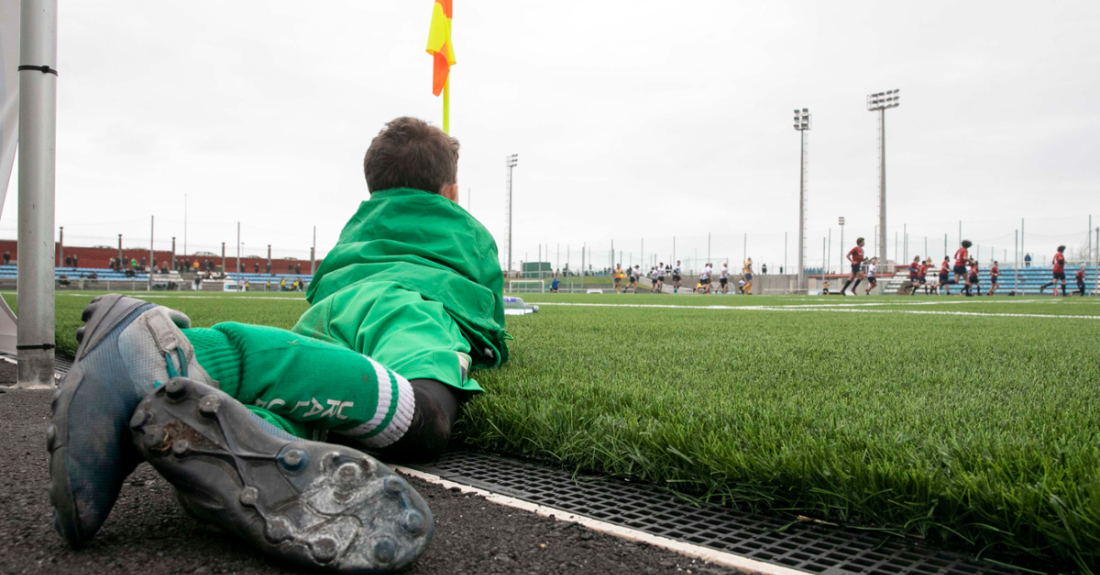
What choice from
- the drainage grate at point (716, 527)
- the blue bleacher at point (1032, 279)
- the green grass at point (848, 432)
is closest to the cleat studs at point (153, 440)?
the drainage grate at point (716, 527)

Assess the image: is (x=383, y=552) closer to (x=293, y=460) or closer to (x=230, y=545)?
(x=293, y=460)

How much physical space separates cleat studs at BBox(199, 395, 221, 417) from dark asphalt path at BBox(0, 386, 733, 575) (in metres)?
0.24

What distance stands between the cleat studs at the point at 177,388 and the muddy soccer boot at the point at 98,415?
0.08 meters

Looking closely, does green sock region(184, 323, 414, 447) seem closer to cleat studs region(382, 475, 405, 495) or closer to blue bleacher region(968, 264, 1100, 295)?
cleat studs region(382, 475, 405, 495)

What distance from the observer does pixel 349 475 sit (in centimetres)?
104

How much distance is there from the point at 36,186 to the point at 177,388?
237 cm

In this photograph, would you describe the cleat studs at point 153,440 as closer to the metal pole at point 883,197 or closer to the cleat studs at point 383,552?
the cleat studs at point 383,552

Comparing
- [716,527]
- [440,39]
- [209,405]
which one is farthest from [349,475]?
[440,39]

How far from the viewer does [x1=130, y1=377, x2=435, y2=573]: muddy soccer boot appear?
1011 millimetres

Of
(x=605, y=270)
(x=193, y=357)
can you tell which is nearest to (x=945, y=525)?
(x=193, y=357)

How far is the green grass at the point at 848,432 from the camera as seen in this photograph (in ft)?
3.80

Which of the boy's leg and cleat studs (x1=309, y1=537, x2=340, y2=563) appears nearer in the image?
cleat studs (x1=309, y1=537, x2=340, y2=563)

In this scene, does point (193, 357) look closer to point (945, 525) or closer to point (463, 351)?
point (463, 351)

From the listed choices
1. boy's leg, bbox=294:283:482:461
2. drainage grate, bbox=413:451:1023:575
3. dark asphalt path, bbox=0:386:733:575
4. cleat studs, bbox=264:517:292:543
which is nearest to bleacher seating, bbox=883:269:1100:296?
boy's leg, bbox=294:283:482:461
